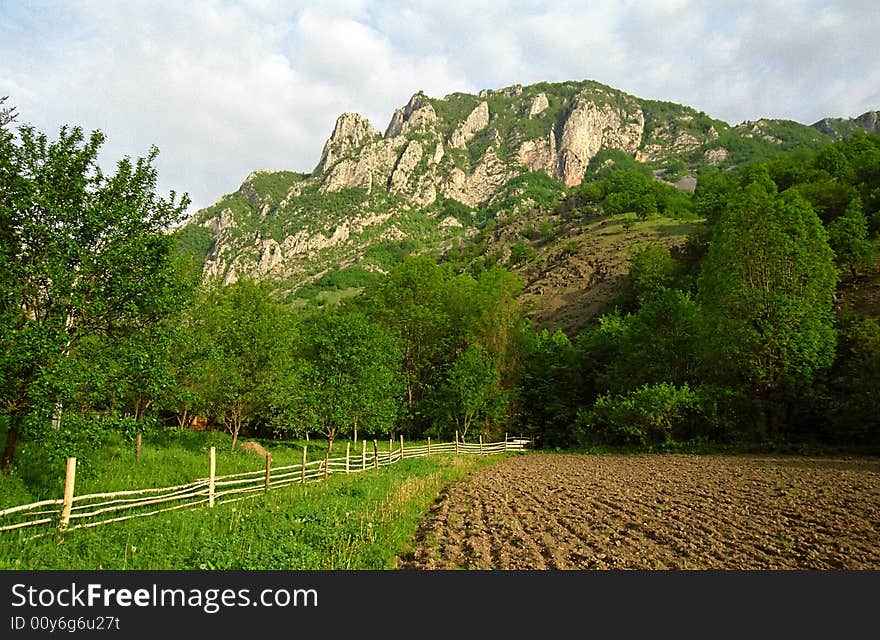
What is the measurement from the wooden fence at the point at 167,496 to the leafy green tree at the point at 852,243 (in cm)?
4583

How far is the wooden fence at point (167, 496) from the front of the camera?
9.53 meters

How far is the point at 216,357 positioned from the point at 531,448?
1302 inches

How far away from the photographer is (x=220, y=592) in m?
6.20

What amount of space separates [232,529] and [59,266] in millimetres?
7414

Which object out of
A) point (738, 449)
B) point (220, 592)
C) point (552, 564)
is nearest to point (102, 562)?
point (220, 592)

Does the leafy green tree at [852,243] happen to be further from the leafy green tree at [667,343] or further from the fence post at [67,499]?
the fence post at [67,499]

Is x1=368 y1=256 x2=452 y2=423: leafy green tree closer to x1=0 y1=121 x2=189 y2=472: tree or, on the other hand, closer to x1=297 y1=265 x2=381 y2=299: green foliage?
x1=0 y1=121 x2=189 y2=472: tree

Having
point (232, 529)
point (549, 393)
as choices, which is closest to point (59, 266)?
point (232, 529)

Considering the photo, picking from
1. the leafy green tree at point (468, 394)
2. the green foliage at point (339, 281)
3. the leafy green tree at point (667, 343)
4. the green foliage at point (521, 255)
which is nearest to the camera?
the leafy green tree at point (667, 343)

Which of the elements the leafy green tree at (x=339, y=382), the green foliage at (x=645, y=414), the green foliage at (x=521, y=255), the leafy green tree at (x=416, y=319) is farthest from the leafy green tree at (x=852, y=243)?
the green foliage at (x=521, y=255)

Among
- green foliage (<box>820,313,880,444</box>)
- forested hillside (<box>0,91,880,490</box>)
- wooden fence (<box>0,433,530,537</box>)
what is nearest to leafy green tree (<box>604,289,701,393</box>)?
forested hillside (<box>0,91,880,490</box>)

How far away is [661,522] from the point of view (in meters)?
11.9

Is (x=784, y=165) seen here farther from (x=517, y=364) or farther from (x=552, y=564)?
(x=552, y=564)

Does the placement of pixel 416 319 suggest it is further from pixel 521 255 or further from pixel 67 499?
pixel 521 255
